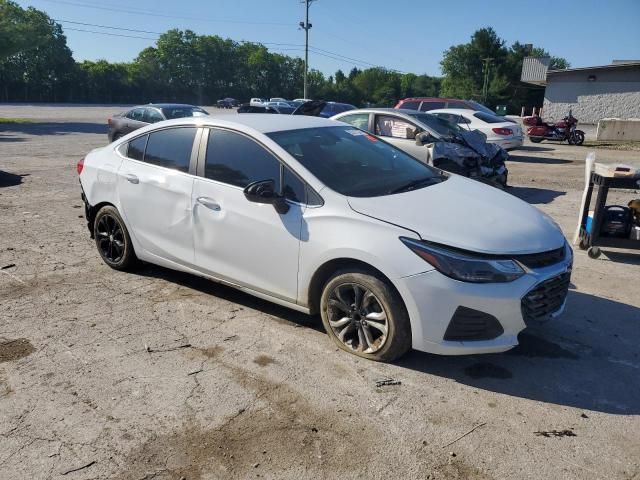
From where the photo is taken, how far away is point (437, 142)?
9.25 metres

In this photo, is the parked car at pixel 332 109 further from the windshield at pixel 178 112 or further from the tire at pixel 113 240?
the tire at pixel 113 240

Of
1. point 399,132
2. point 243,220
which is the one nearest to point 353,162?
point 243,220

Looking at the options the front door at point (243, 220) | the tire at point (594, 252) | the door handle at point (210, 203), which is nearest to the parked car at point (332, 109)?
the tire at point (594, 252)

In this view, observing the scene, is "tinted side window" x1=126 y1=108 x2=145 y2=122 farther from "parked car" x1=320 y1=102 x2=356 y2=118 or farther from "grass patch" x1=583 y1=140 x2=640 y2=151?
"grass patch" x1=583 y1=140 x2=640 y2=151

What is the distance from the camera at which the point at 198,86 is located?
104 metres

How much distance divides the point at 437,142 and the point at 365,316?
6.35 metres

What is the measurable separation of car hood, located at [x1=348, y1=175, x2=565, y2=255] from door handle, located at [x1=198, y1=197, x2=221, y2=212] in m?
1.15

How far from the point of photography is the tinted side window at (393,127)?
9.92 meters

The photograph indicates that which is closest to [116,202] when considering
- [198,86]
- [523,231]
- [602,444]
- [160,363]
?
[160,363]

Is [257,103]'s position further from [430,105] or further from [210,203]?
[210,203]

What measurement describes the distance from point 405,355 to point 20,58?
88.2m

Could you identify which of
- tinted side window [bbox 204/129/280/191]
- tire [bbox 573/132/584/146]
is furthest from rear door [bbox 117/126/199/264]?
tire [bbox 573/132/584/146]

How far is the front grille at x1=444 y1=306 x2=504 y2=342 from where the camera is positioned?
324 centimetres

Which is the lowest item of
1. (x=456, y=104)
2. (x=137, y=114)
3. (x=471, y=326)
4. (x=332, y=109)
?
(x=471, y=326)
